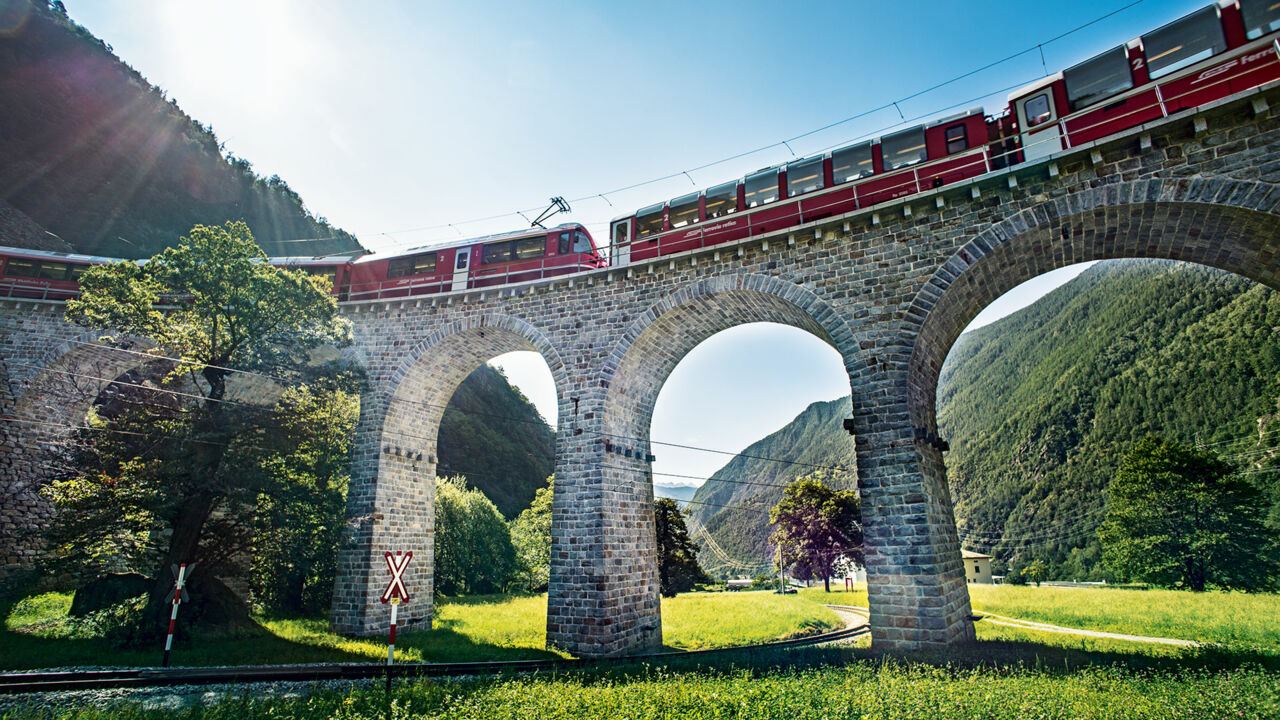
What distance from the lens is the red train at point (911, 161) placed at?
10609 millimetres

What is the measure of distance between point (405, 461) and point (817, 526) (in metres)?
33.1

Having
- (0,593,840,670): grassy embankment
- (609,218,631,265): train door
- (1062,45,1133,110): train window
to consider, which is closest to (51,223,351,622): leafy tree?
(0,593,840,670): grassy embankment

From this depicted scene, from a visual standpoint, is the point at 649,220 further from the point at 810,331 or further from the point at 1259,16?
the point at 1259,16

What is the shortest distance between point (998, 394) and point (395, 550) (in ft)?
287

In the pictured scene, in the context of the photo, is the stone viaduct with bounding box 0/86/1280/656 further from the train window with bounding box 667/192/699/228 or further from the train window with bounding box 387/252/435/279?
the train window with bounding box 387/252/435/279

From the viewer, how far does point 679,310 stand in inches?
621

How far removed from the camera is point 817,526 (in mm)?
41812

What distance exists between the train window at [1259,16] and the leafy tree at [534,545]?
100.0 feet

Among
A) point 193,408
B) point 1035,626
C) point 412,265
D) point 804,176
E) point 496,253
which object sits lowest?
point 1035,626

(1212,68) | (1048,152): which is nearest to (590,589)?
(1048,152)

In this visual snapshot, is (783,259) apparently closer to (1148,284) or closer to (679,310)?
(679,310)

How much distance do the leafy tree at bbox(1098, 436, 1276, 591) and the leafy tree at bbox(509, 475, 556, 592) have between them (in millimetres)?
35180

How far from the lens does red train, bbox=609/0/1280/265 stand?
10516 mm

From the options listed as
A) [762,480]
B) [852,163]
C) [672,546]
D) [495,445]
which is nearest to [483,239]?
[852,163]
